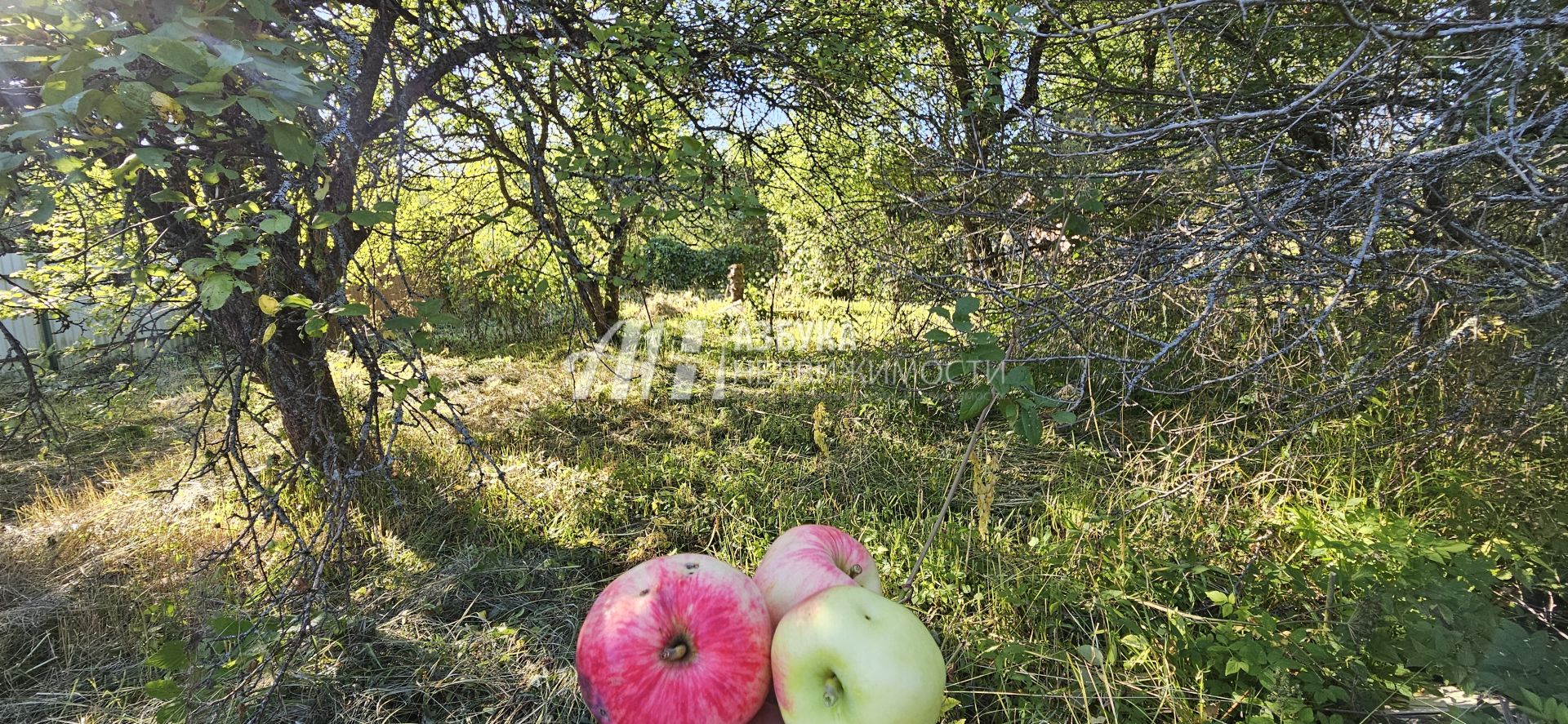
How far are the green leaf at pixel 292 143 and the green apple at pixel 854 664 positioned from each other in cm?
134

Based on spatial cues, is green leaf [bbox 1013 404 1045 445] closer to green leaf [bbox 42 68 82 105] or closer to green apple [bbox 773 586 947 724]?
green apple [bbox 773 586 947 724]

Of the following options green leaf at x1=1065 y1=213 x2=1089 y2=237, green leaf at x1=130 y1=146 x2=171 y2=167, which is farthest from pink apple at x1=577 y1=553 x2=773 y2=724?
green leaf at x1=1065 y1=213 x2=1089 y2=237

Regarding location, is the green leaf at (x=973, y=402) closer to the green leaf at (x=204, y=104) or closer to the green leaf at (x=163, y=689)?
the green leaf at (x=204, y=104)

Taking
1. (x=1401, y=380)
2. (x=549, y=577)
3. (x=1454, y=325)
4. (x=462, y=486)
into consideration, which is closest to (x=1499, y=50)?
(x=1401, y=380)

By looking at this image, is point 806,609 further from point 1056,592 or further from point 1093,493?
point 1093,493

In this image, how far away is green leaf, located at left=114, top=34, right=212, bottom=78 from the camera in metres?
1.00

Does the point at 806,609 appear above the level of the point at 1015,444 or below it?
above

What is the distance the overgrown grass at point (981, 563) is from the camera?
1.71 meters

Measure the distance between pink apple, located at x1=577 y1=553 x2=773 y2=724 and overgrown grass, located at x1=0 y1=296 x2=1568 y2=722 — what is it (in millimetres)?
1092

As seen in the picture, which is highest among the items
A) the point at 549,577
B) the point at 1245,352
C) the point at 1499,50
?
the point at 1499,50

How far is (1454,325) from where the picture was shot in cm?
249

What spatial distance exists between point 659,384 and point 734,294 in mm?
6211

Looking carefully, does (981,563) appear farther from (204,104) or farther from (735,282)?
(735,282)

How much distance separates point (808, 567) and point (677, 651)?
0.24 meters
